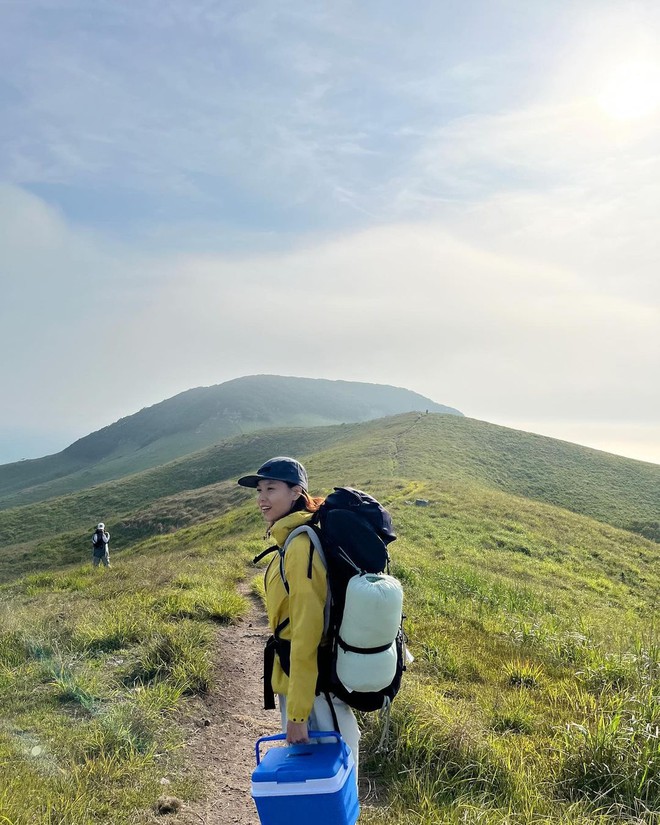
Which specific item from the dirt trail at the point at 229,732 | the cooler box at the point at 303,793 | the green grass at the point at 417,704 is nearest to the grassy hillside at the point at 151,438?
the green grass at the point at 417,704

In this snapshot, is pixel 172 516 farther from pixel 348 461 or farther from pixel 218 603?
pixel 218 603

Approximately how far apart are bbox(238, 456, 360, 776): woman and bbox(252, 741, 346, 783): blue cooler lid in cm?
9

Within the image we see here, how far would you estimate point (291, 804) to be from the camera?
8.36ft

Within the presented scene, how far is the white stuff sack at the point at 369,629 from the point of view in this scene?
2850 mm

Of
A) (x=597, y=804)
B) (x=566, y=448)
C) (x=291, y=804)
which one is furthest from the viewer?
(x=566, y=448)

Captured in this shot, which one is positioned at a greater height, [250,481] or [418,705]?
[250,481]

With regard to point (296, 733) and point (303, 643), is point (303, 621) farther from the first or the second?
point (296, 733)

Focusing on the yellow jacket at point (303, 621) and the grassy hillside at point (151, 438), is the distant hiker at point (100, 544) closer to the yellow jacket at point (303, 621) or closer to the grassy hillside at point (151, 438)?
the yellow jacket at point (303, 621)

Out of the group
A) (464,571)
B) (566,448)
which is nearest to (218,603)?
(464,571)

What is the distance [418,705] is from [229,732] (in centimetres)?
202

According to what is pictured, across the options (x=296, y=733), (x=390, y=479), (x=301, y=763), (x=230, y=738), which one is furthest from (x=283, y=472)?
(x=390, y=479)

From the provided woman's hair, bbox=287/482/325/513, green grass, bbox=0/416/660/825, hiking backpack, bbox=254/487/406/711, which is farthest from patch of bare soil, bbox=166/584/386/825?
woman's hair, bbox=287/482/325/513

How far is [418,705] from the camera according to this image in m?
5.08

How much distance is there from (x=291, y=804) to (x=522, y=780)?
2.53 m
